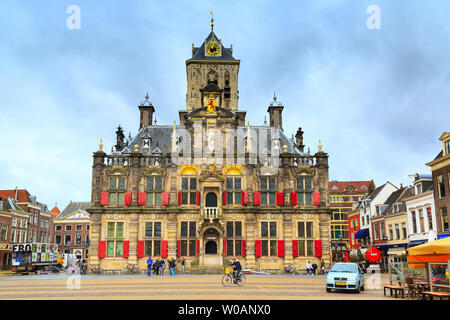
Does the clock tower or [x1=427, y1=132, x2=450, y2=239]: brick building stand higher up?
the clock tower

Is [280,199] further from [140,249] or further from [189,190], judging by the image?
[140,249]

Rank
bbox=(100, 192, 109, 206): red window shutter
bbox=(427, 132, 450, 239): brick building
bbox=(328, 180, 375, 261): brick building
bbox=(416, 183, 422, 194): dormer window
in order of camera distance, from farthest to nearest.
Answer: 1. bbox=(328, 180, 375, 261): brick building
2. bbox=(100, 192, 109, 206): red window shutter
3. bbox=(416, 183, 422, 194): dormer window
4. bbox=(427, 132, 450, 239): brick building

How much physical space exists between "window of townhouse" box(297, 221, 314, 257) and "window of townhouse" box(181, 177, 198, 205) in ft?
38.5

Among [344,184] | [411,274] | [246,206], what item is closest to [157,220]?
[246,206]

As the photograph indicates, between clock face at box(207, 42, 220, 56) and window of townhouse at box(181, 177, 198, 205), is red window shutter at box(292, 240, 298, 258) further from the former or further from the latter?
clock face at box(207, 42, 220, 56)

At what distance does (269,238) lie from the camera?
42.2 meters

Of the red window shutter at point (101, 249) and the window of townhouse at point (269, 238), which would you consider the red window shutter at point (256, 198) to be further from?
the red window shutter at point (101, 249)

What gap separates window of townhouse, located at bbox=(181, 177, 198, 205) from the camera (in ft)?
140

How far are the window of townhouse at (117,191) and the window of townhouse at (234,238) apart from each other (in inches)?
468

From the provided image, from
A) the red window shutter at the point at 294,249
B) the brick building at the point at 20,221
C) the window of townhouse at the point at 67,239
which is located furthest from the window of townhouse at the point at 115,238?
the window of townhouse at the point at 67,239

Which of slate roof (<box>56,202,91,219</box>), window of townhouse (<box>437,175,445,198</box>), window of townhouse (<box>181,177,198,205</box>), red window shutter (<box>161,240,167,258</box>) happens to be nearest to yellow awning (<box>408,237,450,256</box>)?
window of townhouse (<box>437,175,445,198</box>)

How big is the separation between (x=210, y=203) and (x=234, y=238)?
14.8 ft

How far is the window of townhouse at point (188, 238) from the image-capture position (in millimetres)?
41438
